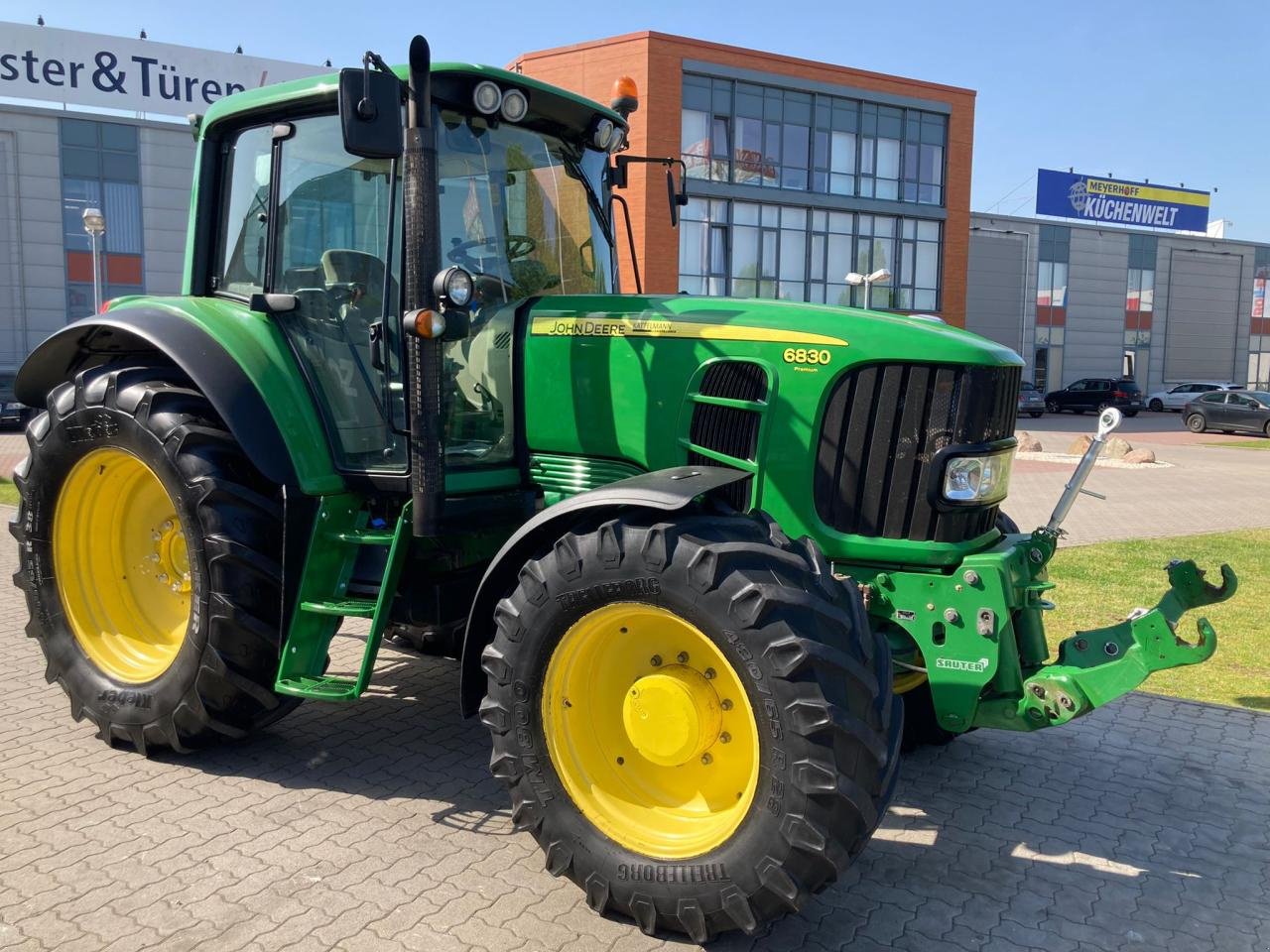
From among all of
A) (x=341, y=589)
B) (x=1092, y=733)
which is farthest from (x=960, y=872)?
(x=341, y=589)

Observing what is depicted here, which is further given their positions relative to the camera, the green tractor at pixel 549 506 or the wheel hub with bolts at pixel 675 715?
the wheel hub with bolts at pixel 675 715

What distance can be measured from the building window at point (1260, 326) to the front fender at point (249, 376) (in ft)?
188

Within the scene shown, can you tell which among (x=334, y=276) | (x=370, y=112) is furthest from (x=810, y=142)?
(x=370, y=112)

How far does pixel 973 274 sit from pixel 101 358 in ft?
142

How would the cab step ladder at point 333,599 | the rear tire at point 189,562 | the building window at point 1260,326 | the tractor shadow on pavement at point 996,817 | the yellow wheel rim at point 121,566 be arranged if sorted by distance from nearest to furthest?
the tractor shadow on pavement at point 996,817 < the cab step ladder at point 333,599 < the rear tire at point 189,562 < the yellow wheel rim at point 121,566 < the building window at point 1260,326

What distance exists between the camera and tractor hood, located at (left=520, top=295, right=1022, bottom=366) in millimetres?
3633

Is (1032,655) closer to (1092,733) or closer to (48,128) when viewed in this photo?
(1092,733)

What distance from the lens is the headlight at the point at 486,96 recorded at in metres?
4.02

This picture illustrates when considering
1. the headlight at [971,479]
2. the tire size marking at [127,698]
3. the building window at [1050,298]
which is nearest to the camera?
the headlight at [971,479]

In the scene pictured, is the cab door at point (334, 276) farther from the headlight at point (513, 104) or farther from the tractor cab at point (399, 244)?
the headlight at point (513, 104)

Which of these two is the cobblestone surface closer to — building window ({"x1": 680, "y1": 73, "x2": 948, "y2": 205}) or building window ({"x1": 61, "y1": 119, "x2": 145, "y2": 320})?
building window ({"x1": 680, "y1": 73, "x2": 948, "y2": 205})

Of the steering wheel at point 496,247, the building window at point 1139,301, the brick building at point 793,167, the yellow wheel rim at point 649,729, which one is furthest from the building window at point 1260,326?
the yellow wheel rim at point 649,729

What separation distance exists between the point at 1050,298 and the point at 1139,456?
92.9 ft

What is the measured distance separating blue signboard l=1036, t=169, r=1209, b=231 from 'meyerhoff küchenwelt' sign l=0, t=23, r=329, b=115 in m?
32.4
